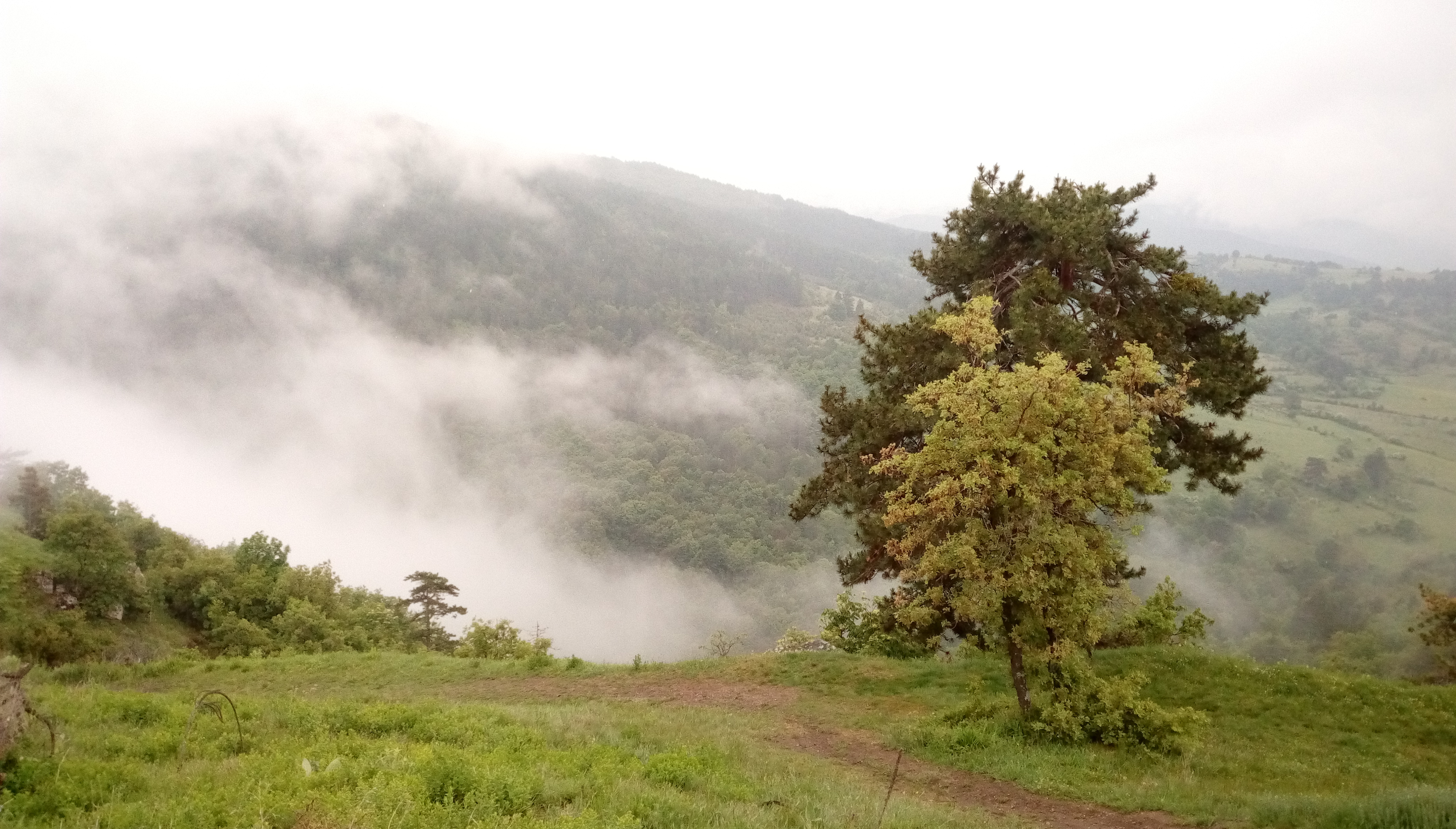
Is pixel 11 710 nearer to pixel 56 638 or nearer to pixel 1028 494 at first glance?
pixel 1028 494

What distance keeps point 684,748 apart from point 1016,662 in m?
6.83

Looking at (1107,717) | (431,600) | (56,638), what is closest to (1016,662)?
(1107,717)

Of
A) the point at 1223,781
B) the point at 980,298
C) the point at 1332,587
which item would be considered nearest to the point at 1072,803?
the point at 1223,781

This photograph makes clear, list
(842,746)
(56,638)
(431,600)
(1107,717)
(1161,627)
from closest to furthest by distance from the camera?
(1107,717)
(842,746)
(1161,627)
(56,638)
(431,600)

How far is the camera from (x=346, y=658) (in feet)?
69.7

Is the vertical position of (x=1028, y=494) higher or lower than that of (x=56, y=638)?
higher

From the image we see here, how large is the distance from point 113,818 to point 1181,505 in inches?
7519

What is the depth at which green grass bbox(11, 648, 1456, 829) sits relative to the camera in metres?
6.63

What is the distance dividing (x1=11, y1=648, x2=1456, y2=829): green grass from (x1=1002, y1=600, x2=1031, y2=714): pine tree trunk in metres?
0.40

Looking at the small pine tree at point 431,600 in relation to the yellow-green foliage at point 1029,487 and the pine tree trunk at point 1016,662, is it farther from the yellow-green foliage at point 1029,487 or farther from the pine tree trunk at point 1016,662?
the yellow-green foliage at point 1029,487

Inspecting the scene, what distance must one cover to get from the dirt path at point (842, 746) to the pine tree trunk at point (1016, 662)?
7.06ft

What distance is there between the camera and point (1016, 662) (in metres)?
13.4

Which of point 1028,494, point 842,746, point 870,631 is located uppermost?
point 1028,494

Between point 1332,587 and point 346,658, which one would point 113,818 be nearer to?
point 346,658
